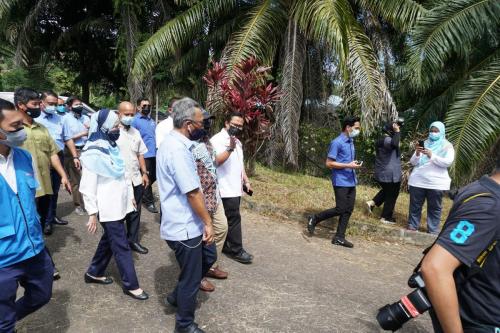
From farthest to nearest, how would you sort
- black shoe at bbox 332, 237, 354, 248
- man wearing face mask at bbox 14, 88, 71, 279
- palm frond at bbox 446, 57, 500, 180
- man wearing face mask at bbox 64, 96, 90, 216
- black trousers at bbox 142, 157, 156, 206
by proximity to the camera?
palm frond at bbox 446, 57, 500, 180, black trousers at bbox 142, 157, 156, 206, man wearing face mask at bbox 64, 96, 90, 216, black shoe at bbox 332, 237, 354, 248, man wearing face mask at bbox 14, 88, 71, 279

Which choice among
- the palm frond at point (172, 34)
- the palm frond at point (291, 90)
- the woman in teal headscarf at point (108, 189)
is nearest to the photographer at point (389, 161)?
the palm frond at point (291, 90)

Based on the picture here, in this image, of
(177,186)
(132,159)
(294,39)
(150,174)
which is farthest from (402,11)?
(177,186)

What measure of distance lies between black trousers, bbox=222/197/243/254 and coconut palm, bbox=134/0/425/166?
4.35 metres

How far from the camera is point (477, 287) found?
1.54 meters

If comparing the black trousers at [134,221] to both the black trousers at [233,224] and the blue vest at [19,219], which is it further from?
the blue vest at [19,219]

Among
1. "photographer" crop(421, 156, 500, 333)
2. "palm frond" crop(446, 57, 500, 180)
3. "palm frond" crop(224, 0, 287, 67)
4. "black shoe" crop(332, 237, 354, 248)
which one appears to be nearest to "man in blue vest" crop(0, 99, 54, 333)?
"photographer" crop(421, 156, 500, 333)

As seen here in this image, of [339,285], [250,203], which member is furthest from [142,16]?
[339,285]

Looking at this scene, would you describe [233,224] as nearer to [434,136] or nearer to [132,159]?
[132,159]

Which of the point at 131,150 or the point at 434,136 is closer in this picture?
the point at 131,150

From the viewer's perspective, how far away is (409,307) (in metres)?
1.73

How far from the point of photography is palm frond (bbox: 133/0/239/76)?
9250 millimetres

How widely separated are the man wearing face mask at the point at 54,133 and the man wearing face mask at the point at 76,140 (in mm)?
112

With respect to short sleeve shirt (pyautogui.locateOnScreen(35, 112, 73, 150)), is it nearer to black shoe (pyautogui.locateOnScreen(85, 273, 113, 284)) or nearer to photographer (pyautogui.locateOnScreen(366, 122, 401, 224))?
black shoe (pyautogui.locateOnScreen(85, 273, 113, 284))

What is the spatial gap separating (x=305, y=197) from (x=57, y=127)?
4.28 meters
